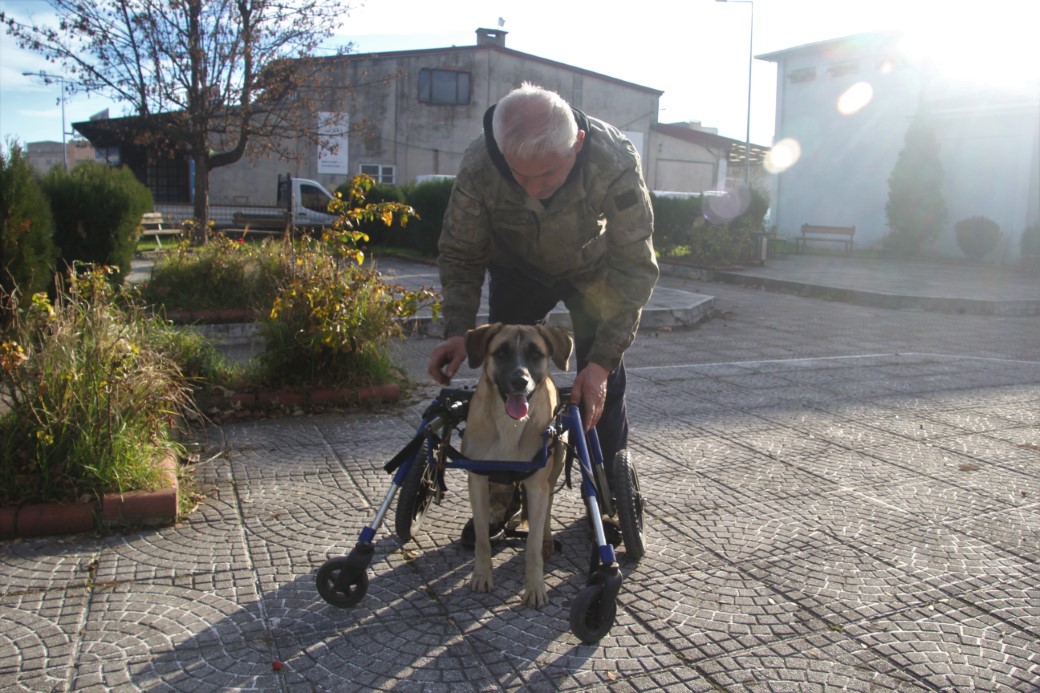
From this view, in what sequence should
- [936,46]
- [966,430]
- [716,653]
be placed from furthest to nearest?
[936,46] < [966,430] < [716,653]

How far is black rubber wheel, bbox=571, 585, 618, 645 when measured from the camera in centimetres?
275

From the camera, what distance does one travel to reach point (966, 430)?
5.65 meters

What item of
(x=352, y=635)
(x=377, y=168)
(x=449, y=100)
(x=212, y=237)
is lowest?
(x=352, y=635)

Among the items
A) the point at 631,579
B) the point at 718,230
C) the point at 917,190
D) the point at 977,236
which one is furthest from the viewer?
the point at 917,190

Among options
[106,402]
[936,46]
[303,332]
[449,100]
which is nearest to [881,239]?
[936,46]

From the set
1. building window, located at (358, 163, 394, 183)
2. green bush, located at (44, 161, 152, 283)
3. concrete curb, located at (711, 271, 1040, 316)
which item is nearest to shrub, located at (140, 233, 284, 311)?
green bush, located at (44, 161, 152, 283)

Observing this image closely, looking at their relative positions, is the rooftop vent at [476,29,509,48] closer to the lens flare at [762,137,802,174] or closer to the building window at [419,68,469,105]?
the building window at [419,68,469,105]

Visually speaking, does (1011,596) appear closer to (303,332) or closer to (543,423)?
(543,423)

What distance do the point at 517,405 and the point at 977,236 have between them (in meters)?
25.2

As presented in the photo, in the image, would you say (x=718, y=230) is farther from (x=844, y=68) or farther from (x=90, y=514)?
(x=90, y=514)

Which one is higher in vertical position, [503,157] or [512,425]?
[503,157]

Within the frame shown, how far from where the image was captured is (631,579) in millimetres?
3393

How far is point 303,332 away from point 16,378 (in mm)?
2131

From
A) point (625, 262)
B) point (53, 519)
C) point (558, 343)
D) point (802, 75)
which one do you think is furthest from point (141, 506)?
point (802, 75)
